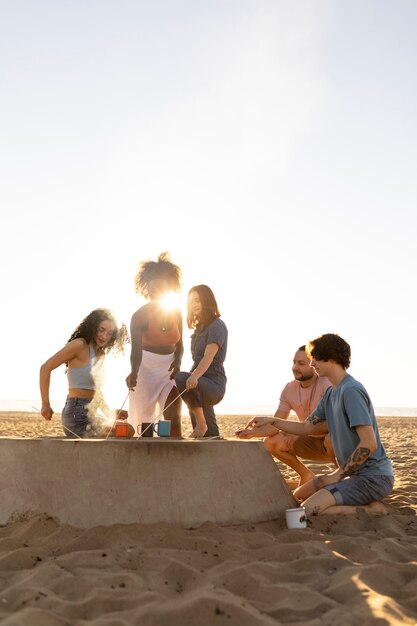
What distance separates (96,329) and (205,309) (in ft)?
3.13

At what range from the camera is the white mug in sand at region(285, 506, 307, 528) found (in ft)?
13.4

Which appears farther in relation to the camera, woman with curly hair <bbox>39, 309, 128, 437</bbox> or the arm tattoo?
woman with curly hair <bbox>39, 309, 128, 437</bbox>

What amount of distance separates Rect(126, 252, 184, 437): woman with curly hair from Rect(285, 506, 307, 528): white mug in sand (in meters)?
1.75

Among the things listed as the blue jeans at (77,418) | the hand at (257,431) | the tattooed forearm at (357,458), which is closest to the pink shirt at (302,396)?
the hand at (257,431)

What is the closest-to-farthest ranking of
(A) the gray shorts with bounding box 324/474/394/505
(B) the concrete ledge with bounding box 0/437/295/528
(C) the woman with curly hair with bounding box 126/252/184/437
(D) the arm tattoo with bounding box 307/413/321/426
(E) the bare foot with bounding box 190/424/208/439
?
(B) the concrete ledge with bounding box 0/437/295/528, (A) the gray shorts with bounding box 324/474/394/505, (D) the arm tattoo with bounding box 307/413/321/426, (E) the bare foot with bounding box 190/424/208/439, (C) the woman with curly hair with bounding box 126/252/184/437

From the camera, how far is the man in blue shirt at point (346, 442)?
4.38 metres

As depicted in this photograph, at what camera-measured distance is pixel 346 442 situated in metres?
4.53

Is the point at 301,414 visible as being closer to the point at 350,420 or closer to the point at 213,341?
the point at 213,341

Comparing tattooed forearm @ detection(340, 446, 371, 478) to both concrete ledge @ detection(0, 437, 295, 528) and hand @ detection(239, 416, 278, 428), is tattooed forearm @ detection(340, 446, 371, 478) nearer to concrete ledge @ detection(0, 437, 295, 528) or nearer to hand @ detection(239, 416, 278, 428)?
concrete ledge @ detection(0, 437, 295, 528)

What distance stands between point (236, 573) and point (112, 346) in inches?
110

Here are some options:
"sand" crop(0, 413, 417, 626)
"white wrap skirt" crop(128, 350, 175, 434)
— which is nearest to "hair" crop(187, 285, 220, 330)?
"white wrap skirt" crop(128, 350, 175, 434)

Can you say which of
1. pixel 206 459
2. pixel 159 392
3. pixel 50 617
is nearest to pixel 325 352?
pixel 206 459

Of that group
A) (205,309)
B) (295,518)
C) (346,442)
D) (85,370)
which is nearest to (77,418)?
(85,370)

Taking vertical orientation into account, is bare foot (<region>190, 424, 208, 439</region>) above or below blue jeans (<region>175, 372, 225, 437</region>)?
below
